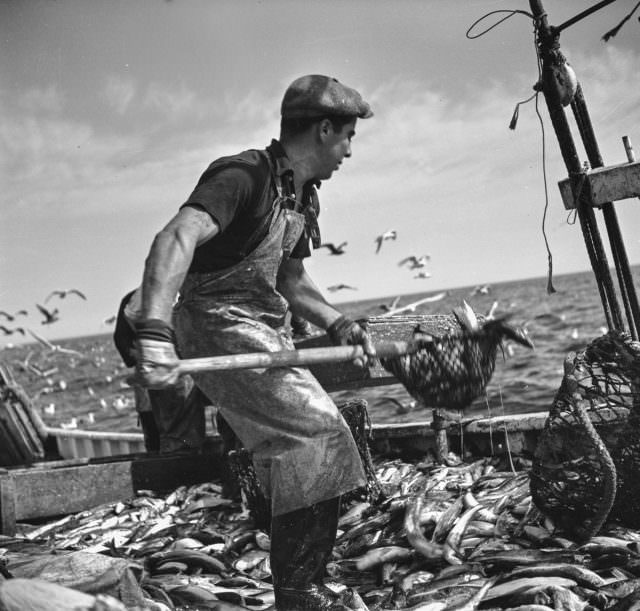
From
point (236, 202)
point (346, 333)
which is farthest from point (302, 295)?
point (236, 202)

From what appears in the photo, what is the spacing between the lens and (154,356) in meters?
2.78

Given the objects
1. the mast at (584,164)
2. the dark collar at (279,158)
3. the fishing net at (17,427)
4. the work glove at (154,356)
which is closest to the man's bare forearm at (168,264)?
the work glove at (154,356)

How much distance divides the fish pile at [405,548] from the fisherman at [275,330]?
0.58 metres

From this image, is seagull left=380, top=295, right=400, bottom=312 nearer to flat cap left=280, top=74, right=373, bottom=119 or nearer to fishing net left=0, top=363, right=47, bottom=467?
fishing net left=0, top=363, right=47, bottom=467

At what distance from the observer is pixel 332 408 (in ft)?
11.1

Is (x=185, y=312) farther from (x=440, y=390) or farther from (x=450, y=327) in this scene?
(x=450, y=327)

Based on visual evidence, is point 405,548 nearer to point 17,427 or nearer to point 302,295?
point 302,295

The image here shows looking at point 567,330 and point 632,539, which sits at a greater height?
point 632,539

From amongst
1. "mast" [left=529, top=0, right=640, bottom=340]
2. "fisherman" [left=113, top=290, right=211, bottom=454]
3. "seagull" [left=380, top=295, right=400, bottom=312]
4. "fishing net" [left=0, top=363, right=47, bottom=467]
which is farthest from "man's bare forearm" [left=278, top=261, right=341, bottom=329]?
"seagull" [left=380, top=295, right=400, bottom=312]

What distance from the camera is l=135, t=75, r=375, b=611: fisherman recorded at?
329cm

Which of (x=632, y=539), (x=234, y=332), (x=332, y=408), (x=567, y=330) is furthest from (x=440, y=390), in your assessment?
(x=567, y=330)

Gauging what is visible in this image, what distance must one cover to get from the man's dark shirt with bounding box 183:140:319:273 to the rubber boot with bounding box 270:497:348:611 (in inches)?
49.1

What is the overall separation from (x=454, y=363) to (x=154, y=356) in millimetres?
1716

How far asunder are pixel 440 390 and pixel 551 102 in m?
2.74
